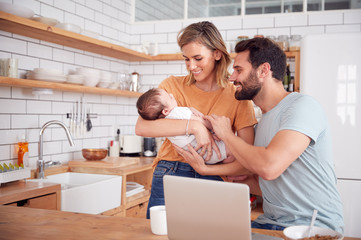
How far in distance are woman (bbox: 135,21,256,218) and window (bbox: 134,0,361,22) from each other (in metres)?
2.60

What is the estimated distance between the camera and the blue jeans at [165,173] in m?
2.01

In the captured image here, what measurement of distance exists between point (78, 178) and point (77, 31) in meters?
1.28

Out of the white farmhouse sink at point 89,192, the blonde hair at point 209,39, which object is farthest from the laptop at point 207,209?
the white farmhouse sink at point 89,192

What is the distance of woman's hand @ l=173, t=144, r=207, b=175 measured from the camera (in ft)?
6.35

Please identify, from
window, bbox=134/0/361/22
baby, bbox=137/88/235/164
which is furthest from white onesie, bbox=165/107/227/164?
window, bbox=134/0/361/22

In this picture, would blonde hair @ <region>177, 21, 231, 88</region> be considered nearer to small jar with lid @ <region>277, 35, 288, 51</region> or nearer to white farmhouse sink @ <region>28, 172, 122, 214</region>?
white farmhouse sink @ <region>28, 172, 122, 214</region>

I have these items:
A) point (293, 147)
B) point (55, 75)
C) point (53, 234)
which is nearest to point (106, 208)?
point (55, 75)

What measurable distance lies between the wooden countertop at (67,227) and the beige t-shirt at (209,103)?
55 centimetres

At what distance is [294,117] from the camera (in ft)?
5.45

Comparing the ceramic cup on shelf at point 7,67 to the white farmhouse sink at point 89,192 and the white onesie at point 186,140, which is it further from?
the white onesie at point 186,140

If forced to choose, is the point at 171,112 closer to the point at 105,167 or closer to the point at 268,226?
the point at 268,226

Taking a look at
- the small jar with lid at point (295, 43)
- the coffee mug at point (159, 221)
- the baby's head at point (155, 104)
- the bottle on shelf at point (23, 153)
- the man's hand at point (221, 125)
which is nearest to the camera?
the coffee mug at point (159, 221)

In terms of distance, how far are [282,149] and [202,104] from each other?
24.2 inches

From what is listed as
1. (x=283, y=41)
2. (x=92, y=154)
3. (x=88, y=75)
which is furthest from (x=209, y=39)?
(x=283, y=41)
